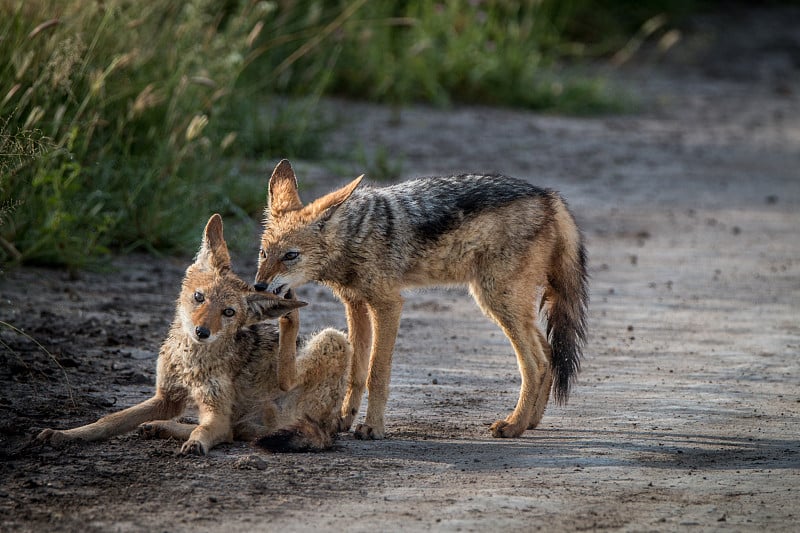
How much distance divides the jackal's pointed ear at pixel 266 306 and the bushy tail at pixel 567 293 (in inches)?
57.2

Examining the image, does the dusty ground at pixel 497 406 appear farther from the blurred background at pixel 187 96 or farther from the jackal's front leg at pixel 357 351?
the blurred background at pixel 187 96

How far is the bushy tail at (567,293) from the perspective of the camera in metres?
5.95

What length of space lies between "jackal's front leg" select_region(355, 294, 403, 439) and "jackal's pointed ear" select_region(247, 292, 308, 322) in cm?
55

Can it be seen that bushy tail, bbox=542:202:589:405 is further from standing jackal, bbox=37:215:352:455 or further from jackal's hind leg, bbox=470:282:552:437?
standing jackal, bbox=37:215:352:455

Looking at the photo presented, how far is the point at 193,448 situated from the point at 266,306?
2.34ft

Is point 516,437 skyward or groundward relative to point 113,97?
groundward

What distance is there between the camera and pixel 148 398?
19.3 feet

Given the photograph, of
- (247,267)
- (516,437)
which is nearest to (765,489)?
(516,437)

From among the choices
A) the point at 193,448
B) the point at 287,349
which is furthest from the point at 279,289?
the point at 193,448

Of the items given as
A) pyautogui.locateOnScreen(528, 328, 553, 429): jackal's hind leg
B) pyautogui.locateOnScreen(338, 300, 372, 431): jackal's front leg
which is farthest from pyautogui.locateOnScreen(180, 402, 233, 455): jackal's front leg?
pyautogui.locateOnScreen(528, 328, 553, 429): jackal's hind leg

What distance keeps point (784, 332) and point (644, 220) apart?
3.67 m

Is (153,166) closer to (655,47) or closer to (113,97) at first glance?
(113,97)

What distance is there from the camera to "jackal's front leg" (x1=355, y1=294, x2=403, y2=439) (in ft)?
18.0

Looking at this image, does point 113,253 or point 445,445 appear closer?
point 445,445
